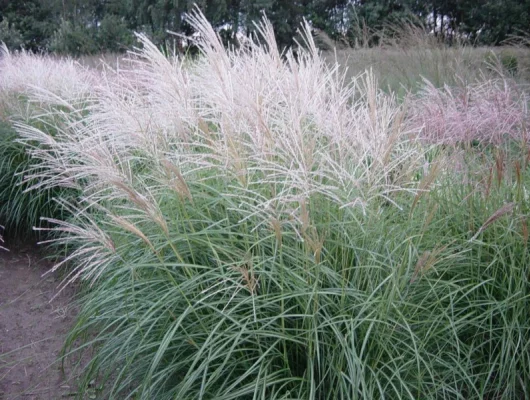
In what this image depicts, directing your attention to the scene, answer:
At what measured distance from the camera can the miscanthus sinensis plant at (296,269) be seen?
2.01 metres

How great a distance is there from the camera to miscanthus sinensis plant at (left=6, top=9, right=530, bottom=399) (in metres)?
2.01

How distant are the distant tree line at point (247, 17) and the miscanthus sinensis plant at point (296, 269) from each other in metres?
20.4

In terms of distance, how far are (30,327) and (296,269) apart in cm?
247

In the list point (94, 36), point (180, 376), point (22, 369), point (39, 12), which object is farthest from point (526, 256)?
point (39, 12)

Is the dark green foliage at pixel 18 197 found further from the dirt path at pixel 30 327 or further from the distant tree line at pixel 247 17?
the distant tree line at pixel 247 17

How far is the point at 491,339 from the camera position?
7.46 ft

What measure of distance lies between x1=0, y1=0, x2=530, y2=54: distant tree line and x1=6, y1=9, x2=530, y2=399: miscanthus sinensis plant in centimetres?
2038

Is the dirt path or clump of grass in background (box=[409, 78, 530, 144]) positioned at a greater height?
clump of grass in background (box=[409, 78, 530, 144])

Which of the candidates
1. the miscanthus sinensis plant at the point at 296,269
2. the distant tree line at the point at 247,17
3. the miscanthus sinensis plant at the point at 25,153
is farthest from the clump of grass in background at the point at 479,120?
the distant tree line at the point at 247,17

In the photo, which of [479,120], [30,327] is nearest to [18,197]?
[30,327]

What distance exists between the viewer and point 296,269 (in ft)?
7.23

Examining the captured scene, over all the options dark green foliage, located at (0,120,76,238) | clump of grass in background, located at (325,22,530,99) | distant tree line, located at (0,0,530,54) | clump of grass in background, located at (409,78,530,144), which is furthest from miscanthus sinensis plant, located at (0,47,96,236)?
distant tree line, located at (0,0,530,54)

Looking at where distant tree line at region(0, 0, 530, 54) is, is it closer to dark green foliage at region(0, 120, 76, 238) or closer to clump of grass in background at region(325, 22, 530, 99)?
clump of grass in background at region(325, 22, 530, 99)

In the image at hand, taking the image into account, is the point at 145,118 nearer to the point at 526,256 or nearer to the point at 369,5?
the point at 526,256
